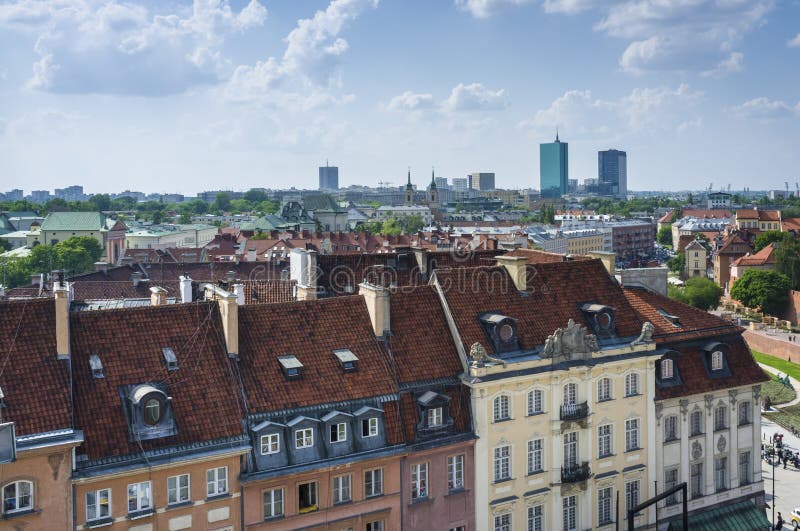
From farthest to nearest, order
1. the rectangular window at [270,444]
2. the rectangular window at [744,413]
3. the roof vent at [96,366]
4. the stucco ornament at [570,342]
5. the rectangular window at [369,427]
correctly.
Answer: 1. the rectangular window at [744,413]
2. the stucco ornament at [570,342]
3. the rectangular window at [369,427]
4. the rectangular window at [270,444]
5. the roof vent at [96,366]

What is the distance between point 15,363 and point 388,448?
14511 millimetres

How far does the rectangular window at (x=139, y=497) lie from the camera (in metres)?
28.8

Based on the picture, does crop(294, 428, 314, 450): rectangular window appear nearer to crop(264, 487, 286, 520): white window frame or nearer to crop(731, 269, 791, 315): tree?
crop(264, 487, 286, 520): white window frame

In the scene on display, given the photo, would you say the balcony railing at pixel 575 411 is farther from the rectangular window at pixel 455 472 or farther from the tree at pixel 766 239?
the tree at pixel 766 239

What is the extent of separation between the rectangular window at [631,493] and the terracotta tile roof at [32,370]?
26.2 meters

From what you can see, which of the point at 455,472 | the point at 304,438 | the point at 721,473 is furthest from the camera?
the point at 721,473

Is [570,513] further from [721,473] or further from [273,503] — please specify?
[273,503]

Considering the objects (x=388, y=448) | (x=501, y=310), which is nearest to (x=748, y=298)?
(x=501, y=310)

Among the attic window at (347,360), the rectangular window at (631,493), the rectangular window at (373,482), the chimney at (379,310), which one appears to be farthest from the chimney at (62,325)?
the rectangular window at (631,493)

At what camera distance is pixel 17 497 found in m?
27.0

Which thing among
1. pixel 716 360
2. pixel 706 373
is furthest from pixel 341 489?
pixel 716 360

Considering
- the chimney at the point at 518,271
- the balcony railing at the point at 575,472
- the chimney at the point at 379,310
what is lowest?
the balcony railing at the point at 575,472

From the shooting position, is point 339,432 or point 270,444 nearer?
point 270,444

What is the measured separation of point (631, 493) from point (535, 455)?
21.5 feet
